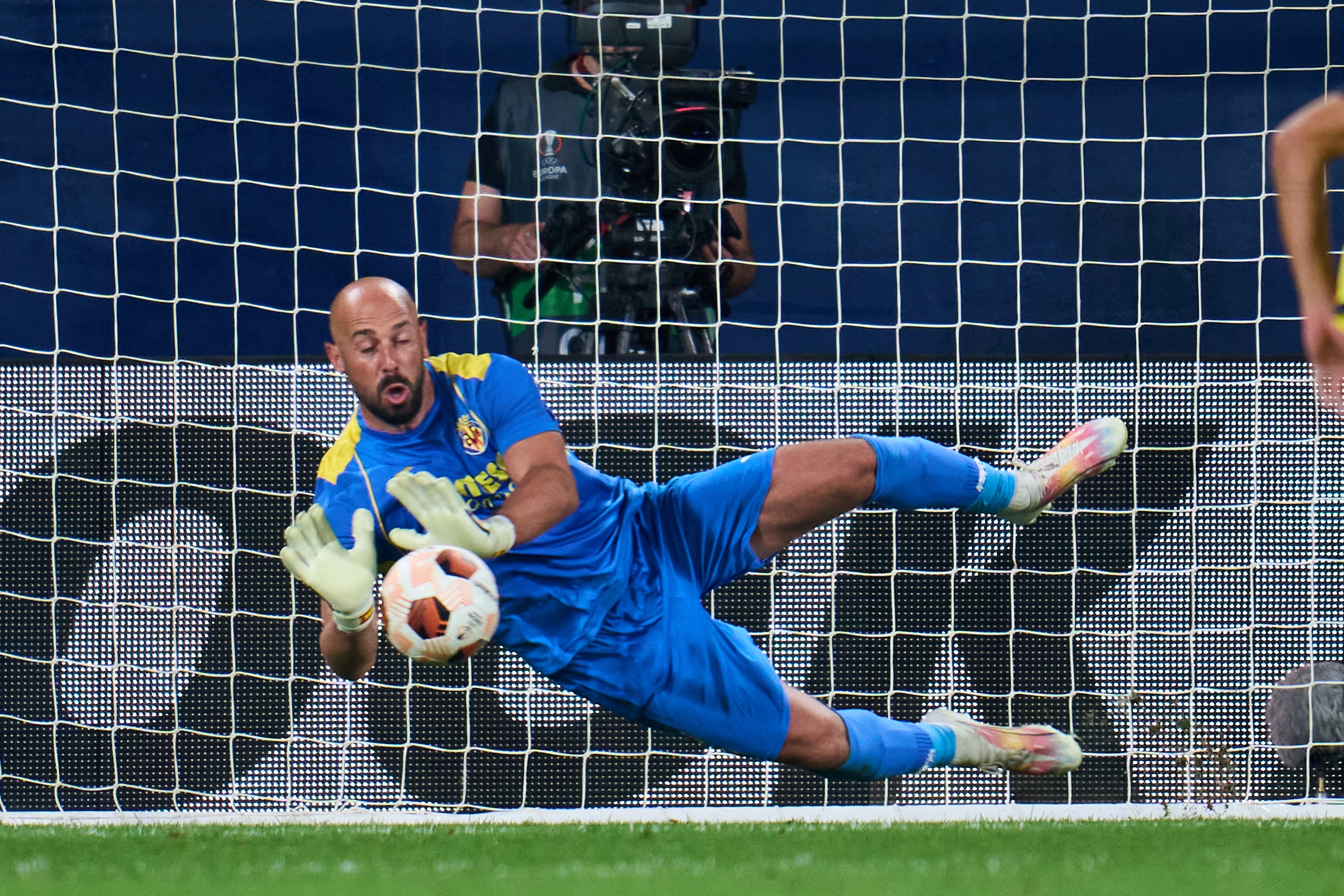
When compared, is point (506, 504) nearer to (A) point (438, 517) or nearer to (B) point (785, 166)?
(A) point (438, 517)

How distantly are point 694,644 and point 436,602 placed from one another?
80cm

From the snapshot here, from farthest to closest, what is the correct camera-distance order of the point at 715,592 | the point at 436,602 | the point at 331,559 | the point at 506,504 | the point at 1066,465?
the point at 715,592, the point at 1066,465, the point at 506,504, the point at 331,559, the point at 436,602

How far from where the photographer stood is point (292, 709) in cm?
550

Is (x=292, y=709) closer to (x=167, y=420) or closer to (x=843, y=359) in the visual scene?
(x=167, y=420)

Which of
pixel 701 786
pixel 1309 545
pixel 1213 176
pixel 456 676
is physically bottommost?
pixel 701 786

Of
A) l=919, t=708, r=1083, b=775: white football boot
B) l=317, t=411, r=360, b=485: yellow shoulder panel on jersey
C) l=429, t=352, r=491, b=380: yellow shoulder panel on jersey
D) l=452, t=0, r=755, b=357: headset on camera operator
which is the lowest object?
l=919, t=708, r=1083, b=775: white football boot

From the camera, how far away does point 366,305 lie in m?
4.24

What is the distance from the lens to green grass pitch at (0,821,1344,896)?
3.83m

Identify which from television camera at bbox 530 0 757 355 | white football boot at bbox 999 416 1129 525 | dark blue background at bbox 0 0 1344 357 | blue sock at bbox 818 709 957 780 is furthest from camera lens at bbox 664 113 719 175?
blue sock at bbox 818 709 957 780

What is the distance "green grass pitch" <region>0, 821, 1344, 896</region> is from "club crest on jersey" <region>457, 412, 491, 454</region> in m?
1.03

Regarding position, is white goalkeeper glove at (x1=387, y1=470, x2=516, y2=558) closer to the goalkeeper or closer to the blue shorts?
the goalkeeper

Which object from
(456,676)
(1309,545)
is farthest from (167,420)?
(1309,545)

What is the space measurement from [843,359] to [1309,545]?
1620 mm

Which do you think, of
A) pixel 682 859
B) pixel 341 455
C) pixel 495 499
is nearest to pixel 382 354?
pixel 341 455
